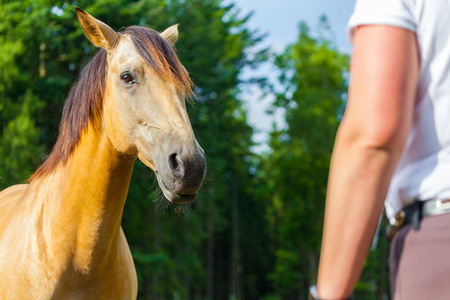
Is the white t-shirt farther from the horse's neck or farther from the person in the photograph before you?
the horse's neck

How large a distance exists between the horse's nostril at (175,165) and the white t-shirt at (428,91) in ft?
6.07

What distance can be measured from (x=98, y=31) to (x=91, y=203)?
1.18 meters

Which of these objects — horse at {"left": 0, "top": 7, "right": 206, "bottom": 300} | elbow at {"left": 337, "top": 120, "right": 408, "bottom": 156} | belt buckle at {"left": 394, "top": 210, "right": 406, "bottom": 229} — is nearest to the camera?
elbow at {"left": 337, "top": 120, "right": 408, "bottom": 156}

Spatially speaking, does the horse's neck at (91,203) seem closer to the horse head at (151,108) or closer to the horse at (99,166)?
the horse at (99,166)

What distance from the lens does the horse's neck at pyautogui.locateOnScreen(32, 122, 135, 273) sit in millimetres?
3232

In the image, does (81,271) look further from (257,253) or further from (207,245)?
(257,253)

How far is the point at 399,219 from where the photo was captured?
3.62ft

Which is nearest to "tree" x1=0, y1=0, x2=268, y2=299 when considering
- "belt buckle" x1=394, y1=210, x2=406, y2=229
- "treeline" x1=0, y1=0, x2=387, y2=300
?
"treeline" x1=0, y1=0, x2=387, y2=300

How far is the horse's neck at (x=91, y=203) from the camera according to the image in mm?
3232

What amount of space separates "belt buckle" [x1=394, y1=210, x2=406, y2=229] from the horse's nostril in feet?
5.90

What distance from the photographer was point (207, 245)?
35094 mm

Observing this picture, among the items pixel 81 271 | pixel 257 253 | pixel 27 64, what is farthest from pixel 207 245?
pixel 81 271

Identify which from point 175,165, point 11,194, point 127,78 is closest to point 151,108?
point 127,78

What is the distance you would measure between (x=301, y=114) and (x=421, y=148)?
26.7 m
